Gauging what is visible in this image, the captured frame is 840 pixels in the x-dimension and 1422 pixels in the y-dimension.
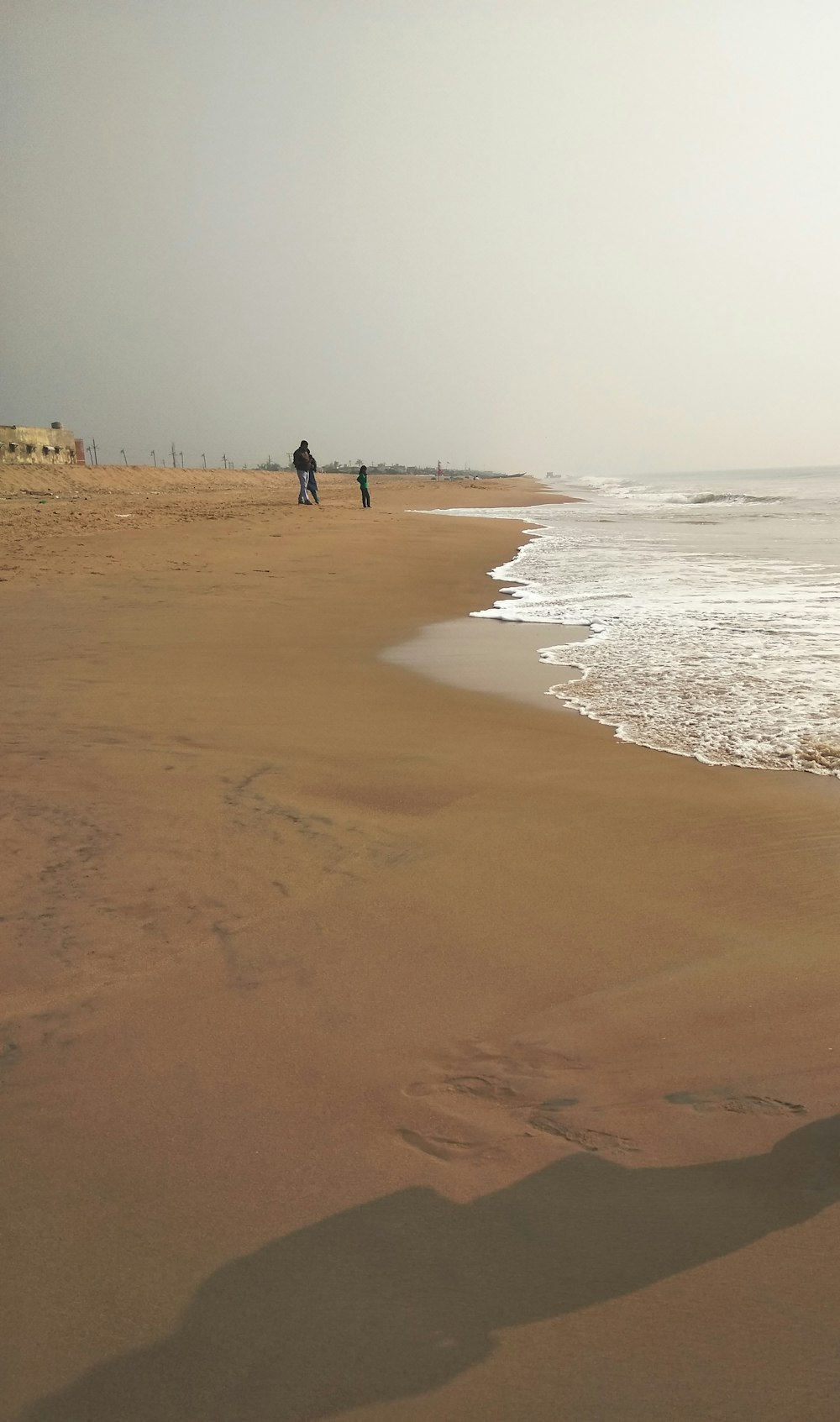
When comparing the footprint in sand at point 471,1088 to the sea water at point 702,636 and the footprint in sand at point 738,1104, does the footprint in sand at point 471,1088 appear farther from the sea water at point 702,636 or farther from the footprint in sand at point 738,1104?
the sea water at point 702,636

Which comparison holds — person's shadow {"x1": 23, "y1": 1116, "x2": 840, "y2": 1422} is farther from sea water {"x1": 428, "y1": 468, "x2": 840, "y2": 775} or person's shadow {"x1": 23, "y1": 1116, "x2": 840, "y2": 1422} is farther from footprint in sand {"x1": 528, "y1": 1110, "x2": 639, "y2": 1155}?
sea water {"x1": 428, "y1": 468, "x2": 840, "y2": 775}

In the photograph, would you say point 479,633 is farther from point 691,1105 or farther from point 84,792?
point 691,1105

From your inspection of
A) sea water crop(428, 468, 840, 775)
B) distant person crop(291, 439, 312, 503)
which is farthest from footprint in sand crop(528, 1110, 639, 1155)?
distant person crop(291, 439, 312, 503)

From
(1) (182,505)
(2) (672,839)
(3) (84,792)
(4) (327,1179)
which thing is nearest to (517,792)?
(2) (672,839)

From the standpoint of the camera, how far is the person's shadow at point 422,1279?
4.53 feet

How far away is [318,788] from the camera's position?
3.99 m

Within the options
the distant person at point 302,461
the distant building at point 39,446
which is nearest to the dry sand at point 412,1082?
the distant person at point 302,461

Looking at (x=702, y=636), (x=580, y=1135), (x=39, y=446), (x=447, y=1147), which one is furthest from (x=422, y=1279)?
(x=39, y=446)

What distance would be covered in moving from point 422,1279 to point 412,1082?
0.56 metres

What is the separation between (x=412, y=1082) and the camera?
2.11m

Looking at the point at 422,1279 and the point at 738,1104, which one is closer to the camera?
the point at 422,1279

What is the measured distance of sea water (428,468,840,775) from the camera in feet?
16.0

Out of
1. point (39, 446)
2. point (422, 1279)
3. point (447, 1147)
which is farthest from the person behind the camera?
point (39, 446)

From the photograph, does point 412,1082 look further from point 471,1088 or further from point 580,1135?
point 580,1135
